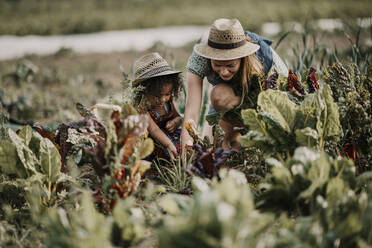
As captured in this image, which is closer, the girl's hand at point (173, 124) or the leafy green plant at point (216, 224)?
the leafy green plant at point (216, 224)

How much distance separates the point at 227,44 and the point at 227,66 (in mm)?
146

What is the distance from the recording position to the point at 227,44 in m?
1.93

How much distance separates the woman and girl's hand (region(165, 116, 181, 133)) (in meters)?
0.18

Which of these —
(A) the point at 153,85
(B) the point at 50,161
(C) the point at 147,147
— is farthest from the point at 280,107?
(B) the point at 50,161

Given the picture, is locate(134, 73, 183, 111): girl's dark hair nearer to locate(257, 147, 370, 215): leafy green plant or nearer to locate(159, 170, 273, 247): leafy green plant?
locate(257, 147, 370, 215): leafy green plant

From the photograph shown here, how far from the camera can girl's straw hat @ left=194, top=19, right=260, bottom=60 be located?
6.25ft

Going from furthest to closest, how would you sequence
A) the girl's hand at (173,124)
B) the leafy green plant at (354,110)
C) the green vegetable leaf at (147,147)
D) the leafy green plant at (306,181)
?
1. the girl's hand at (173,124)
2. the leafy green plant at (354,110)
3. the green vegetable leaf at (147,147)
4. the leafy green plant at (306,181)

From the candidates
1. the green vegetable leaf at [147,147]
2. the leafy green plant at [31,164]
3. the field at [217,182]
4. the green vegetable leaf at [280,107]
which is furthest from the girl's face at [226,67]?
the leafy green plant at [31,164]

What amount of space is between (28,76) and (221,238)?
3798 mm

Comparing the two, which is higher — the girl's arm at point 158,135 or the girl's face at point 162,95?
the girl's face at point 162,95

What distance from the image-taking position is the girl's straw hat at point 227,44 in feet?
6.25

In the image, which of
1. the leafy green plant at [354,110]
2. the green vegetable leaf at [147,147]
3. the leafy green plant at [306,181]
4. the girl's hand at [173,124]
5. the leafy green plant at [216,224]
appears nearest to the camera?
the leafy green plant at [216,224]

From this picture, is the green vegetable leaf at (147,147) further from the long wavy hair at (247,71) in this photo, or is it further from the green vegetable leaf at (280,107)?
the long wavy hair at (247,71)

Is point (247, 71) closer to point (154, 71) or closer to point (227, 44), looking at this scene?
point (227, 44)
